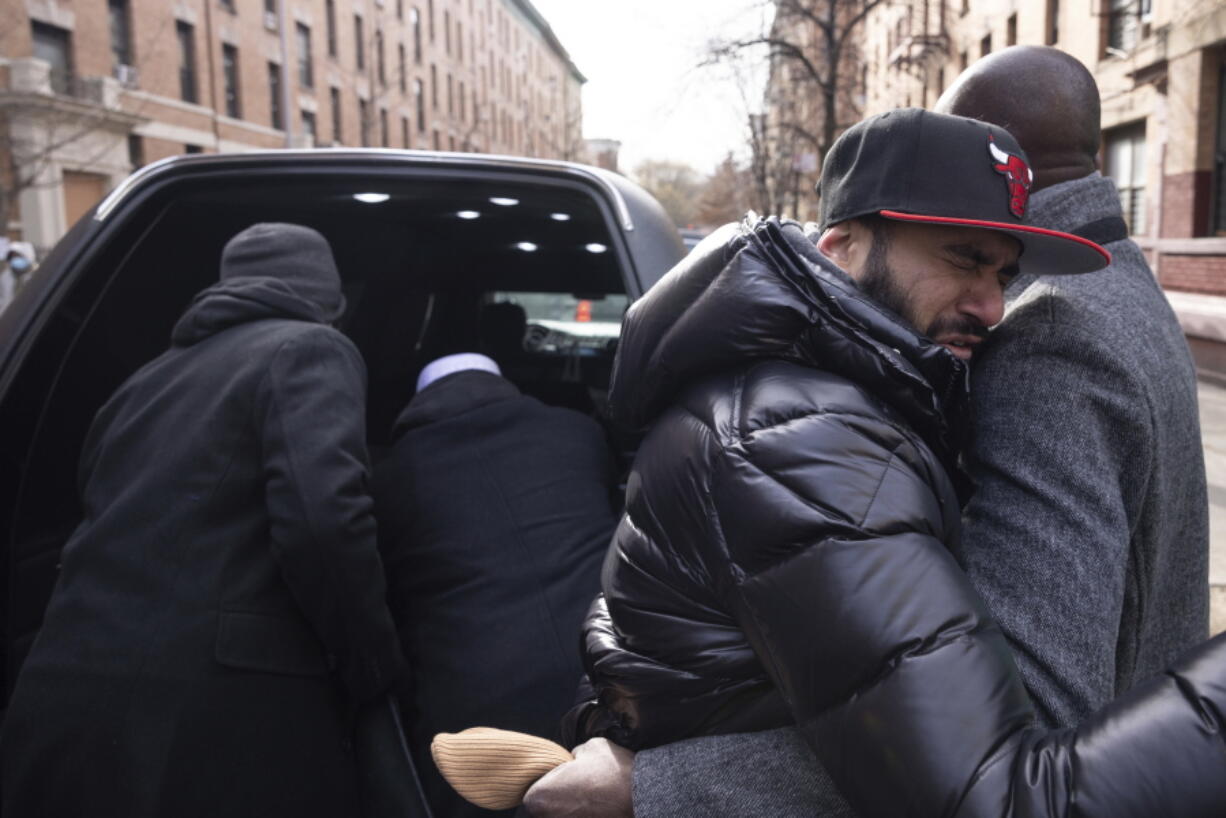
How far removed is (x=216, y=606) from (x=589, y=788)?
1158 mm

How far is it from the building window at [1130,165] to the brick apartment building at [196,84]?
1776 cm

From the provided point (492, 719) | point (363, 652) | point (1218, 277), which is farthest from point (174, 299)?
point (1218, 277)

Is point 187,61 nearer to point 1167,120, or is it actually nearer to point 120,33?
point 120,33

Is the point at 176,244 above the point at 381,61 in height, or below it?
below

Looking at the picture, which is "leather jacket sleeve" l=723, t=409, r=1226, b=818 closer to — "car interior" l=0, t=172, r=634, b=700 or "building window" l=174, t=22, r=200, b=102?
"car interior" l=0, t=172, r=634, b=700

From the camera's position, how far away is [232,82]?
32.4 meters

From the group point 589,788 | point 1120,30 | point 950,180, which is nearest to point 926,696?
point 589,788

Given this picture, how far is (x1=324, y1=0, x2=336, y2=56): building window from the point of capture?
127 feet

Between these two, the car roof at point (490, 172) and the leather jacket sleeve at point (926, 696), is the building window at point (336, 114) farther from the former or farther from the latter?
the leather jacket sleeve at point (926, 696)

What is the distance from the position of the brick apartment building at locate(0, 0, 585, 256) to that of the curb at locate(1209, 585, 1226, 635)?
21695 millimetres

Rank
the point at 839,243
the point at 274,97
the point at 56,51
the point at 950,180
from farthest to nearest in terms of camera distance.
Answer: the point at 274,97 < the point at 56,51 < the point at 839,243 < the point at 950,180

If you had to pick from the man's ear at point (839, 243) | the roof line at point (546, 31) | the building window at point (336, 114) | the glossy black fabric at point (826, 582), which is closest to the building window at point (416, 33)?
the building window at point (336, 114)

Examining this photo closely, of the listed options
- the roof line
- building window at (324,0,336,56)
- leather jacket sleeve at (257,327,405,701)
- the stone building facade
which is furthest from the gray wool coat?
the roof line

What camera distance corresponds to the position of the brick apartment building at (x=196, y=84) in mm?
23562
